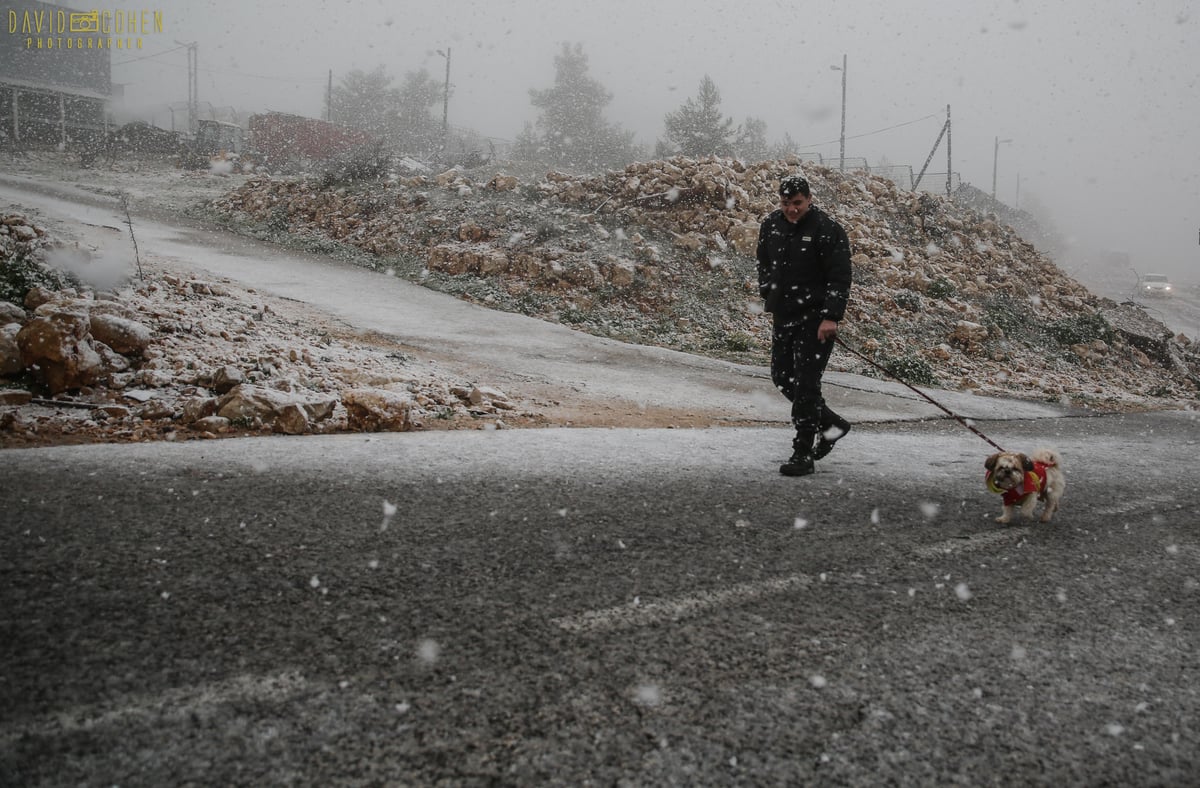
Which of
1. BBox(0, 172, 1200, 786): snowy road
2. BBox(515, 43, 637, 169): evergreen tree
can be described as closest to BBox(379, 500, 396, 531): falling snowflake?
BBox(0, 172, 1200, 786): snowy road

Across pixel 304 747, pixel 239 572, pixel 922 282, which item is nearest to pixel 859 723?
pixel 304 747

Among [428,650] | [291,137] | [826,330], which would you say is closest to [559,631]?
[428,650]

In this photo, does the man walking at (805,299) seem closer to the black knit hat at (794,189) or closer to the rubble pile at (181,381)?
the black knit hat at (794,189)

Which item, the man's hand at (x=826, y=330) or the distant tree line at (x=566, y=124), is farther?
the distant tree line at (x=566, y=124)

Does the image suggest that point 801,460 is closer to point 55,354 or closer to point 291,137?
point 55,354

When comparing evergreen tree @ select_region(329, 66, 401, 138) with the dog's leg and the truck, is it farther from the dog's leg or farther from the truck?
the dog's leg

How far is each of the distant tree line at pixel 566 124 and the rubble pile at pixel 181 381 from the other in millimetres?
33519

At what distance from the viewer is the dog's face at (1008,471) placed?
364cm

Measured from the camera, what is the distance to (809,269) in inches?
181

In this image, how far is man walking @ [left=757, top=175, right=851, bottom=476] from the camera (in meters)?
4.51

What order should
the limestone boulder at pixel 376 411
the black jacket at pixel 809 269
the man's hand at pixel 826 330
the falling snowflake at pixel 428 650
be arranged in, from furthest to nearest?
the limestone boulder at pixel 376 411 < the black jacket at pixel 809 269 < the man's hand at pixel 826 330 < the falling snowflake at pixel 428 650

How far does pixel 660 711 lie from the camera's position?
179cm

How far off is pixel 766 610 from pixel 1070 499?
3.20 meters

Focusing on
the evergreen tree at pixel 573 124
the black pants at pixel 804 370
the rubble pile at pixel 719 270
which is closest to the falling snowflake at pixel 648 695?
the black pants at pixel 804 370
